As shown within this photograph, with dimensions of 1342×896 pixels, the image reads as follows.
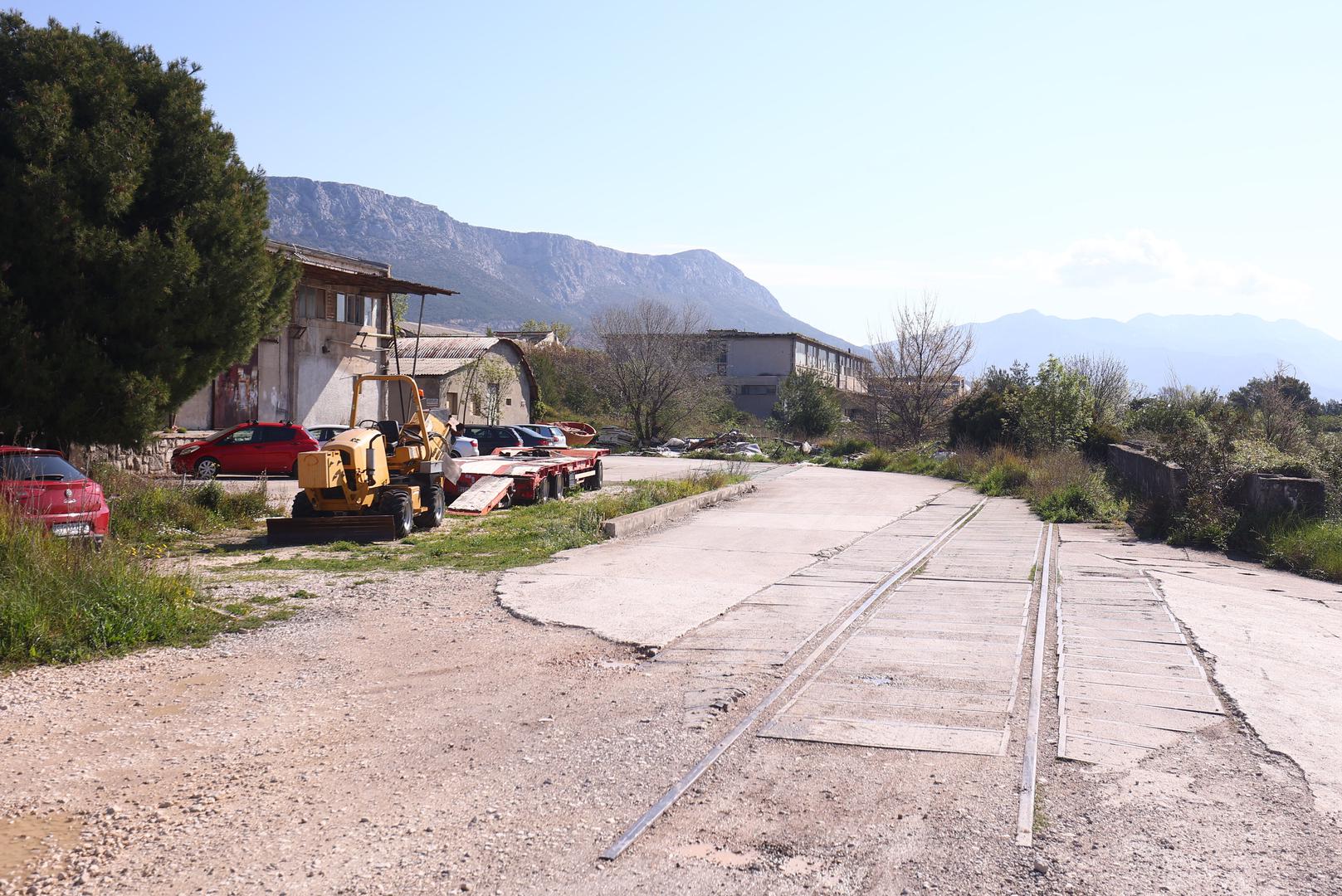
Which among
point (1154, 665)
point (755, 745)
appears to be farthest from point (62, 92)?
point (1154, 665)

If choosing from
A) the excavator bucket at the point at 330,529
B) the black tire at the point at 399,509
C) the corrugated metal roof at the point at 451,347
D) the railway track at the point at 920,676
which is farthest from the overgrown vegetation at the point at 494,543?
the corrugated metal roof at the point at 451,347

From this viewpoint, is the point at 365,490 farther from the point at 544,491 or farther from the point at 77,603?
the point at 77,603

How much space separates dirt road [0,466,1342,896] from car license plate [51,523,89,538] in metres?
3.54

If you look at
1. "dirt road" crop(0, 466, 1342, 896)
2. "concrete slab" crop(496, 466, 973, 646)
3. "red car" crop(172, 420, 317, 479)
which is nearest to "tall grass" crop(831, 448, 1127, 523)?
"concrete slab" crop(496, 466, 973, 646)

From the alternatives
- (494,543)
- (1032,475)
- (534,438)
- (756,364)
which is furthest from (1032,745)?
(756,364)

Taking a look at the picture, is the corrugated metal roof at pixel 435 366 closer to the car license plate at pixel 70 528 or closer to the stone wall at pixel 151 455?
the stone wall at pixel 151 455

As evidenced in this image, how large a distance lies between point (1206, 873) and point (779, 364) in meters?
68.9

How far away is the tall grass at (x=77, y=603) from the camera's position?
25.2ft

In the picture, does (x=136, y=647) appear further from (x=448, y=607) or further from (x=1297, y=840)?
(x=1297, y=840)

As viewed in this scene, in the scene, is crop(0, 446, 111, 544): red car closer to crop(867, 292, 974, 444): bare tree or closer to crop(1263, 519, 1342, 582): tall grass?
crop(1263, 519, 1342, 582): tall grass

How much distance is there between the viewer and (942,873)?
4.45 meters

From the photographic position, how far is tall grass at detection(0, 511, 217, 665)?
7.68 metres

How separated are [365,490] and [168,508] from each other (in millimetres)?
3059

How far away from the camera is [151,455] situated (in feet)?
80.9
